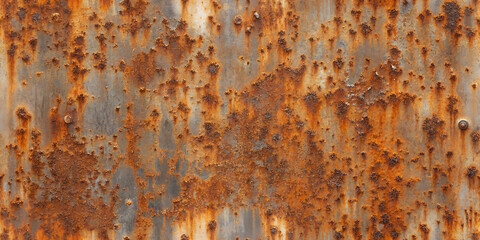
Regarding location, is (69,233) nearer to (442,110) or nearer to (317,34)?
(317,34)

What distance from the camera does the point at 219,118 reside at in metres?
2.60

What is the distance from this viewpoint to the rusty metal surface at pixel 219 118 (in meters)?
2.55

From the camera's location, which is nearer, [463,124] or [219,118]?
[463,124]

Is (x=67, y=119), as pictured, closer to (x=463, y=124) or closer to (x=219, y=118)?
(x=219, y=118)

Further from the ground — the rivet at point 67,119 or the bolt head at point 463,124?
the rivet at point 67,119

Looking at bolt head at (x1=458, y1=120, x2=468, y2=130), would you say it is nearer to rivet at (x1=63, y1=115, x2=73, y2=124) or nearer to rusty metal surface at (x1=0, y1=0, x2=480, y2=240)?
rusty metal surface at (x1=0, y1=0, x2=480, y2=240)

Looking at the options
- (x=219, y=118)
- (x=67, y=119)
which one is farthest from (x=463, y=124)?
(x=67, y=119)

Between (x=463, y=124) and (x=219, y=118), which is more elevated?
(x=219, y=118)

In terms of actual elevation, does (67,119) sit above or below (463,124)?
above

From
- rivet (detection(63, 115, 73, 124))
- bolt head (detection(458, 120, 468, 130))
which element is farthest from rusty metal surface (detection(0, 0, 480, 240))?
bolt head (detection(458, 120, 468, 130))

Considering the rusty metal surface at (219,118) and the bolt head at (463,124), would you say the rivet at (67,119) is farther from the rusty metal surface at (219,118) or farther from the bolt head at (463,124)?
the bolt head at (463,124)

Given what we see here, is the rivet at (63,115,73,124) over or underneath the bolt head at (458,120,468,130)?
over

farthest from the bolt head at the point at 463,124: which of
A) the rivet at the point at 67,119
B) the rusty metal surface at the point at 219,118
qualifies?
the rivet at the point at 67,119

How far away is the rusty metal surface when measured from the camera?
255 centimetres
